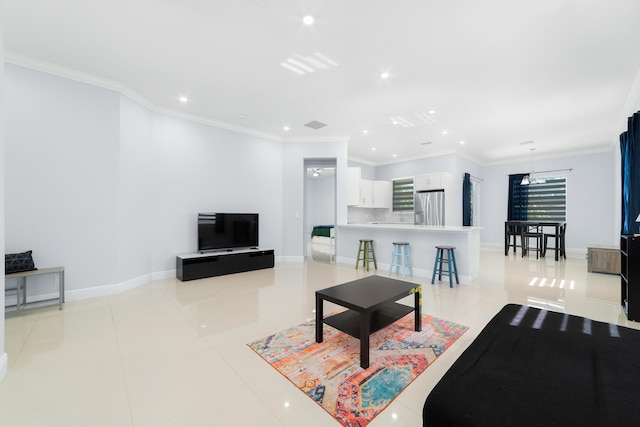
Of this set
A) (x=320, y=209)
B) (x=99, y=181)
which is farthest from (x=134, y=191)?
(x=320, y=209)

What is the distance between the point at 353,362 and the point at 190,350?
4.61 feet

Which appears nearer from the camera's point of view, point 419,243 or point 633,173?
point 633,173

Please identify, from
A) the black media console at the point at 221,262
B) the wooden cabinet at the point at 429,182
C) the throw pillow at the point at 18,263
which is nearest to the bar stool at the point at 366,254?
the black media console at the point at 221,262

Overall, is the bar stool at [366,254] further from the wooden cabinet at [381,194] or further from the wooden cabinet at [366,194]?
the wooden cabinet at [381,194]

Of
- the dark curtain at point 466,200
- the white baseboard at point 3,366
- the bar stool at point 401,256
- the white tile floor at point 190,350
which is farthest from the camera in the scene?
the dark curtain at point 466,200

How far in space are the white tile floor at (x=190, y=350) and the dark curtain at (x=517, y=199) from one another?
436 centimetres

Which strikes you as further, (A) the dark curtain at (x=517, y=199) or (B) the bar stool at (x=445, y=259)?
(A) the dark curtain at (x=517, y=199)

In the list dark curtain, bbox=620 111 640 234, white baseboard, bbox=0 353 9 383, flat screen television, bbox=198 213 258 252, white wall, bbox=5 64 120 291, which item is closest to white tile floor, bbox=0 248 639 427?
white baseboard, bbox=0 353 9 383

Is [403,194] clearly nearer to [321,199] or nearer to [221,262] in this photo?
[321,199]

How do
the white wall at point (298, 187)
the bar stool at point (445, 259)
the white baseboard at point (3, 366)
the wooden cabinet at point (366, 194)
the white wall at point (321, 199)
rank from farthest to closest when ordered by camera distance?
the white wall at point (321, 199) < the wooden cabinet at point (366, 194) < the white wall at point (298, 187) < the bar stool at point (445, 259) < the white baseboard at point (3, 366)

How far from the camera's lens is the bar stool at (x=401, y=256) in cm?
495

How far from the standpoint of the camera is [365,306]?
2062mm

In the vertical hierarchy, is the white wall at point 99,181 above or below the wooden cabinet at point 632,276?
above

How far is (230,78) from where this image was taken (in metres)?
3.67
